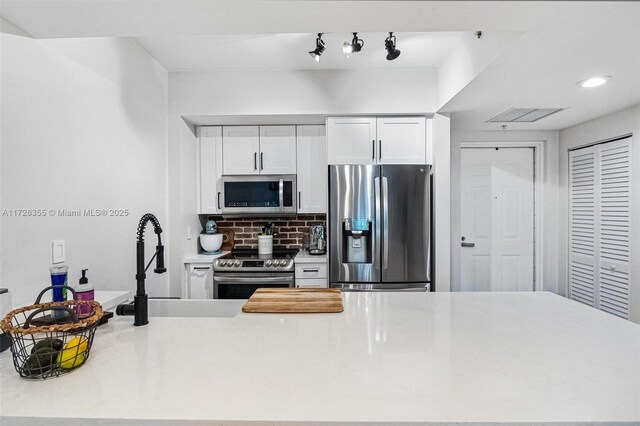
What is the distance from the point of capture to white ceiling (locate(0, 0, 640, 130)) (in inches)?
43.1

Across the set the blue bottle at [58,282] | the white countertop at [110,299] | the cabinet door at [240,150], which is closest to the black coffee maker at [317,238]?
the cabinet door at [240,150]

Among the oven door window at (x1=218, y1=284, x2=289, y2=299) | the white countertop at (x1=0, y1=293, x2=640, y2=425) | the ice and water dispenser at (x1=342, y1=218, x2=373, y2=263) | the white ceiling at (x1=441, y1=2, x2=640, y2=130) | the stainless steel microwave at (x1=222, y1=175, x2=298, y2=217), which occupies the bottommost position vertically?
the oven door window at (x1=218, y1=284, x2=289, y2=299)

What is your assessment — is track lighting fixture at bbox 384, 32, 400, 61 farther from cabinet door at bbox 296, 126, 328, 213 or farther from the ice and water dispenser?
the ice and water dispenser

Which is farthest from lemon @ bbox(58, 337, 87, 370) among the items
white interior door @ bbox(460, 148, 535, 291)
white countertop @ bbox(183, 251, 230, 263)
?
white interior door @ bbox(460, 148, 535, 291)

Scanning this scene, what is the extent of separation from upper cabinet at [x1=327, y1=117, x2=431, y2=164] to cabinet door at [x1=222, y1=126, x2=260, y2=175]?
0.79 meters

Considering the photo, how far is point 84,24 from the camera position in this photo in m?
1.22

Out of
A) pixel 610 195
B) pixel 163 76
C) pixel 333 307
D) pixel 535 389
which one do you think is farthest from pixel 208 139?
pixel 610 195

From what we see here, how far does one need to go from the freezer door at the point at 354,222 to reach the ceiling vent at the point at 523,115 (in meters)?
1.27

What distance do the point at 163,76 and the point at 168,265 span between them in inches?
66.1

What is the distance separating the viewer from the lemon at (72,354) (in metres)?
0.85

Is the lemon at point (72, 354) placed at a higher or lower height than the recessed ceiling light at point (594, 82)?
lower

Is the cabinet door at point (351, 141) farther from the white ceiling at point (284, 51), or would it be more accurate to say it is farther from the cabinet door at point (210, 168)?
the cabinet door at point (210, 168)

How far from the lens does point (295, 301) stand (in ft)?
4.61

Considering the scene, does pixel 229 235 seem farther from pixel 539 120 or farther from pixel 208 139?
pixel 539 120
